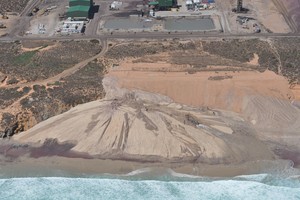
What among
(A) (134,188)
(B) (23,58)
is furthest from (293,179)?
(B) (23,58)

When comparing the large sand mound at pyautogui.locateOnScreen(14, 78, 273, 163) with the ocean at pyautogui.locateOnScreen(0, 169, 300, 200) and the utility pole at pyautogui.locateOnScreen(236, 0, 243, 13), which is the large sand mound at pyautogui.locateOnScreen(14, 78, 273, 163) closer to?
the ocean at pyautogui.locateOnScreen(0, 169, 300, 200)

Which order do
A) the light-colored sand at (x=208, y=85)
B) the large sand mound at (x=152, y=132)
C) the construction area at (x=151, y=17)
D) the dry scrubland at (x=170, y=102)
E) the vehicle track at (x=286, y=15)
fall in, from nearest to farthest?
1. the large sand mound at (x=152, y=132)
2. the dry scrubland at (x=170, y=102)
3. the light-colored sand at (x=208, y=85)
4. the vehicle track at (x=286, y=15)
5. the construction area at (x=151, y=17)

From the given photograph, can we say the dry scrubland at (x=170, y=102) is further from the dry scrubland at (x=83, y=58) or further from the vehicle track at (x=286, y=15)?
the vehicle track at (x=286, y=15)

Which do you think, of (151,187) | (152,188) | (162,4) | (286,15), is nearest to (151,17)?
(162,4)

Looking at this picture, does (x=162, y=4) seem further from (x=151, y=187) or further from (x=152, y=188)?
(x=152, y=188)

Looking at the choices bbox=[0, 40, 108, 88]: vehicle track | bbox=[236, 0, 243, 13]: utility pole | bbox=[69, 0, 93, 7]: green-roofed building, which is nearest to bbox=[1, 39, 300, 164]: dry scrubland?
bbox=[0, 40, 108, 88]: vehicle track

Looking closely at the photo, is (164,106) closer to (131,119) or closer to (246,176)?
(131,119)

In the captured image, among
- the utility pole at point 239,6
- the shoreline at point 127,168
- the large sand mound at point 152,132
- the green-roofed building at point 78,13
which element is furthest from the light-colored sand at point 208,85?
the utility pole at point 239,6
